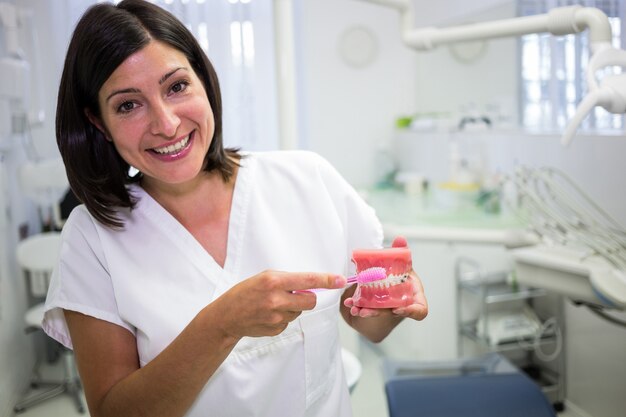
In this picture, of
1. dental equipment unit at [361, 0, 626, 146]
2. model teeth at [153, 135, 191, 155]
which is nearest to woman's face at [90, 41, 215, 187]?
model teeth at [153, 135, 191, 155]

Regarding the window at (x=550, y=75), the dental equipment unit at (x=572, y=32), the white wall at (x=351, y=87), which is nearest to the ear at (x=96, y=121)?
the dental equipment unit at (x=572, y=32)

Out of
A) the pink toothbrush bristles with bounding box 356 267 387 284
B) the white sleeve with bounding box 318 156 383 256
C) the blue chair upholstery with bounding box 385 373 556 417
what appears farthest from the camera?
the blue chair upholstery with bounding box 385 373 556 417

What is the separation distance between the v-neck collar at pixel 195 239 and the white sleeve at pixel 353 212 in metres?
0.15

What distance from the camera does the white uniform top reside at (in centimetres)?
85

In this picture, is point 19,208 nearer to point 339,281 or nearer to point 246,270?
point 246,270

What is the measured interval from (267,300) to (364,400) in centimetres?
→ 116

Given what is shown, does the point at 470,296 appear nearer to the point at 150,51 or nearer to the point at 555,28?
the point at 555,28

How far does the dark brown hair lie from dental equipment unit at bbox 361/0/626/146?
0.67m

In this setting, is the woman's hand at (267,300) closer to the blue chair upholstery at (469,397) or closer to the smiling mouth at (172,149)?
the smiling mouth at (172,149)

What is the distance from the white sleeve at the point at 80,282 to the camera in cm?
84

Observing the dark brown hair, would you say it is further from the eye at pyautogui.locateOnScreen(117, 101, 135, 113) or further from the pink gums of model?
the pink gums of model

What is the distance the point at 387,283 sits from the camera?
0.77 meters

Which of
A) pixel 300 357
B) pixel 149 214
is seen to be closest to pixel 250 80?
pixel 149 214

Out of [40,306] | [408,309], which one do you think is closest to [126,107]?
[408,309]
